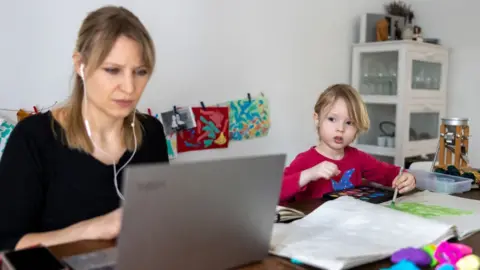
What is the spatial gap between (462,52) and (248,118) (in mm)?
1642

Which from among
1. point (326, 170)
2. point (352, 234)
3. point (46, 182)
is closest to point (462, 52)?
point (326, 170)

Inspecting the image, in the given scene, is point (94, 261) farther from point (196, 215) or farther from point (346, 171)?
point (346, 171)

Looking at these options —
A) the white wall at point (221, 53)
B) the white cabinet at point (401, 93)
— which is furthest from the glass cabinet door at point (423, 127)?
the white wall at point (221, 53)

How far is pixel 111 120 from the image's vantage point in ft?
3.99

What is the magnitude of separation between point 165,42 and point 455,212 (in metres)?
1.47

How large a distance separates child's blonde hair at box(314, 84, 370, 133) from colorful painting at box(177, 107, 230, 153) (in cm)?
82

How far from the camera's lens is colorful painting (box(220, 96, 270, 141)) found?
2.51 meters

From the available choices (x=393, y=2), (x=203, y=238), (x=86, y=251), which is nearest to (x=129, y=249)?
(x=203, y=238)

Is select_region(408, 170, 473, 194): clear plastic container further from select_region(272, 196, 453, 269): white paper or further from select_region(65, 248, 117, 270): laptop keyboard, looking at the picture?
select_region(65, 248, 117, 270): laptop keyboard

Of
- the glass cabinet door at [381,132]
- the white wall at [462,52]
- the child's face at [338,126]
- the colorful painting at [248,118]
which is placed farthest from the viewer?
the white wall at [462,52]

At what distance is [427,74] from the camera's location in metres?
3.15

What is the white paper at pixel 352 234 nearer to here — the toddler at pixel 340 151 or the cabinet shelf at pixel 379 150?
the toddler at pixel 340 151

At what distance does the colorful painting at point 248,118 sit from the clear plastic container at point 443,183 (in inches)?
43.6

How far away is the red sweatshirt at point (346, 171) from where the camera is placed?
156 cm
